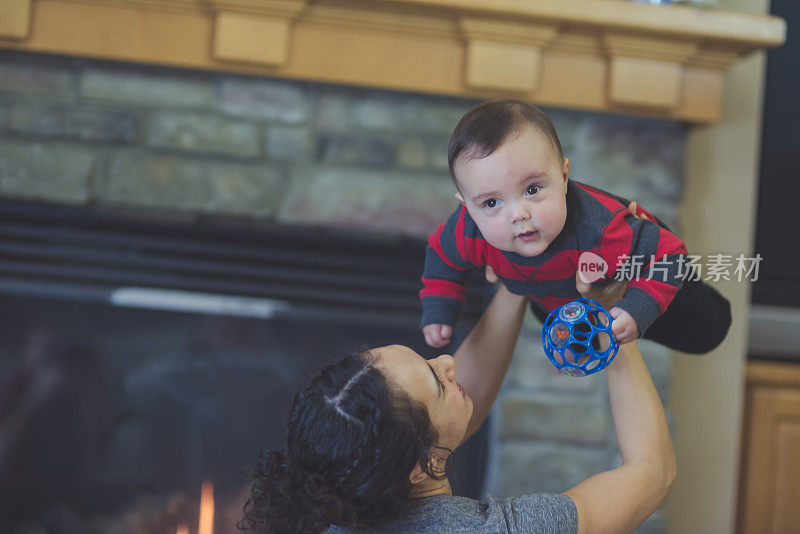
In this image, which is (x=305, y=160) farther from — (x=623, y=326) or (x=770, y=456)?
(x=770, y=456)

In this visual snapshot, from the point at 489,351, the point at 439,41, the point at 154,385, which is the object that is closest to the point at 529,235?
the point at 489,351

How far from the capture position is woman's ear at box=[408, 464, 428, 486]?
0.93m

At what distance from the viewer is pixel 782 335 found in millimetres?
2137

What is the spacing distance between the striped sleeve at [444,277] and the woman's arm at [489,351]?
0.26 feet

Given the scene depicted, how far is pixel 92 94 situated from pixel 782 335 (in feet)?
6.33

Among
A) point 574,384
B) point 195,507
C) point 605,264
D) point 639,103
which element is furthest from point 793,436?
point 195,507

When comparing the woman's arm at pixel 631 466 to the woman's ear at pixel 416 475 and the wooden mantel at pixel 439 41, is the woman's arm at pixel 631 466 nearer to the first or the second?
the woman's ear at pixel 416 475

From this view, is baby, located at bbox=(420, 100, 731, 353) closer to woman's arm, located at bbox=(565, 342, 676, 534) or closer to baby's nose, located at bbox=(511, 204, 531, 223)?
baby's nose, located at bbox=(511, 204, 531, 223)

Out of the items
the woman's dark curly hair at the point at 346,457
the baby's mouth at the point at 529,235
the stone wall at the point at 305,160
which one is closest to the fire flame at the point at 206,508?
the stone wall at the point at 305,160

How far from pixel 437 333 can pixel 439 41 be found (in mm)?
911

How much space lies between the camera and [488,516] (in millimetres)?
910

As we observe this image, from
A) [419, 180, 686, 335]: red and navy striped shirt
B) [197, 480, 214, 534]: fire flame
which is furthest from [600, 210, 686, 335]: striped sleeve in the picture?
[197, 480, 214, 534]: fire flame

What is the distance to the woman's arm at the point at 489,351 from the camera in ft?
3.79

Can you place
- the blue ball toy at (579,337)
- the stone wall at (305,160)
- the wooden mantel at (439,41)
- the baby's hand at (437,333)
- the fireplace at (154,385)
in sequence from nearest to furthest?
1. the blue ball toy at (579,337)
2. the baby's hand at (437,333)
3. the wooden mantel at (439,41)
4. the stone wall at (305,160)
5. the fireplace at (154,385)
